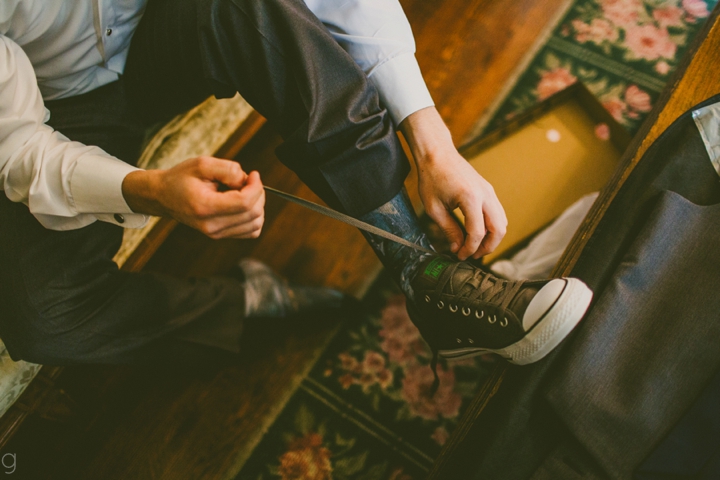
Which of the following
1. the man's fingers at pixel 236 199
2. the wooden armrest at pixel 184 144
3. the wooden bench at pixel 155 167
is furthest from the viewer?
the wooden armrest at pixel 184 144

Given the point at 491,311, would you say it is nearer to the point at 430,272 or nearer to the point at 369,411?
the point at 430,272

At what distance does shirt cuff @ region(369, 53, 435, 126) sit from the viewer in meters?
0.61

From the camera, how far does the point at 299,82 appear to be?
555 millimetres

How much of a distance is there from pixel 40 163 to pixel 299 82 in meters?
0.35

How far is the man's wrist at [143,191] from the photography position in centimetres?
50

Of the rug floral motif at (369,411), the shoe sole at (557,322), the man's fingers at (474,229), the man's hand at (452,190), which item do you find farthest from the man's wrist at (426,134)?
the rug floral motif at (369,411)

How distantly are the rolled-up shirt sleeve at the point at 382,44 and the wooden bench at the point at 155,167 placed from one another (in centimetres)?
39

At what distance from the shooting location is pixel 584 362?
0.54 m

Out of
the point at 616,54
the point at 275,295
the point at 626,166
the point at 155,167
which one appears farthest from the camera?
the point at 616,54

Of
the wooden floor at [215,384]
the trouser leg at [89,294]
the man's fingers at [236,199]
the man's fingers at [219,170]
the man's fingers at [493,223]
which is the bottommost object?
the wooden floor at [215,384]

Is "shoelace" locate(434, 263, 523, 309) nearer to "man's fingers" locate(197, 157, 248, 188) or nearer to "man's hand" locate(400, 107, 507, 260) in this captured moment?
"man's hand" locate(400, 107, 507, 260)

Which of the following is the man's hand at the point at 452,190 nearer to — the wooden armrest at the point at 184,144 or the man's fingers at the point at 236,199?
the man's fingers at the point at 236,199

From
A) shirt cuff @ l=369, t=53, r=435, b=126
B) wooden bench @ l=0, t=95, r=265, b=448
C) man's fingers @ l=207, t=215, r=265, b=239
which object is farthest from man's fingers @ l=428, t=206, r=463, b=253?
wooden bench @ l=0, t=95, r=265, b=448

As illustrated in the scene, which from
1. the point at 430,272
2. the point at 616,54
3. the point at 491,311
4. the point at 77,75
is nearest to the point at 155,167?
the point at 77,75
